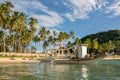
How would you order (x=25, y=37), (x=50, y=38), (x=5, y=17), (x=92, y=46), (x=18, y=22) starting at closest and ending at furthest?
(x=5, y=17) → (x=18, y=22) → (x=25, y=37) → (x=50, y=38) → (x=92, y=46)

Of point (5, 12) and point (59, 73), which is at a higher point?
point (5, 12)

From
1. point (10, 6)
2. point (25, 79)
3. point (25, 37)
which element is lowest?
point (25, 79)

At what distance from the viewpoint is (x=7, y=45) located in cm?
13512

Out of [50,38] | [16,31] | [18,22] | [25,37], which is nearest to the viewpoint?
[18,22]

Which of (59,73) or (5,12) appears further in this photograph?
(5,12)

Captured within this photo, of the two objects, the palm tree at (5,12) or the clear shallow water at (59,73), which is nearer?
the clear shallow water at (59,73)

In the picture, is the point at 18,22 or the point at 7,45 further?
the point at 7,45

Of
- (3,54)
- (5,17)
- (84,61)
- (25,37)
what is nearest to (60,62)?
Answer: (84,61)

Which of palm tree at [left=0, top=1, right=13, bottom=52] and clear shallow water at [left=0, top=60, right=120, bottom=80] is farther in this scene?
palm tree at [left=0, top=1, right=13, bottom=52]

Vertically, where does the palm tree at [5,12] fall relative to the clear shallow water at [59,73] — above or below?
above

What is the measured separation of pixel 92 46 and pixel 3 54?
98.6m

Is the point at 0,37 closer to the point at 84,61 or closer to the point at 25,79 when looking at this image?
the point at 84,61

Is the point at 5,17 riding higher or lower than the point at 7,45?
higher

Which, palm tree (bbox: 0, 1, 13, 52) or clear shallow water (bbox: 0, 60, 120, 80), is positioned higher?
palm tree (bbox: 0, 1, 13, 52)
